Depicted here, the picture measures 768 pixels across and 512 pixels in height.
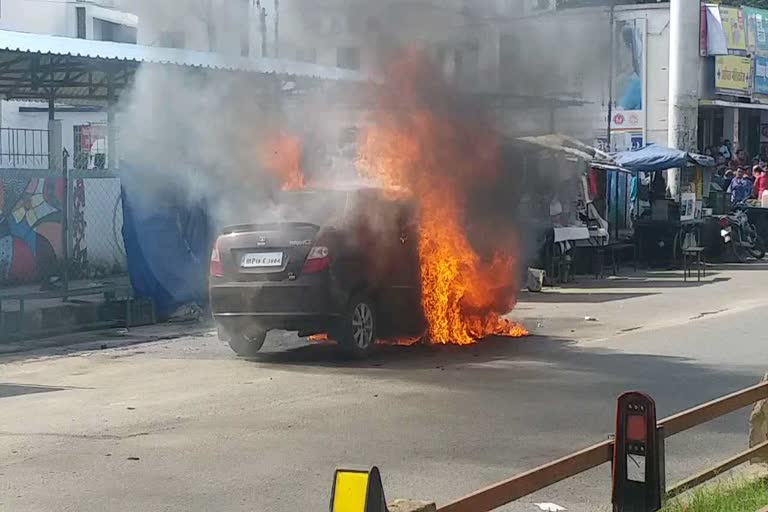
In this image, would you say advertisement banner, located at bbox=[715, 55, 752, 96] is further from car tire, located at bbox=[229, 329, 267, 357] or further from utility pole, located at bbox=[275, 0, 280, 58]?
car tire, located at bbox=[229, 329, 267, 357]

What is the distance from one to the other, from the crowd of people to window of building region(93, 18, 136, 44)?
1442 cm

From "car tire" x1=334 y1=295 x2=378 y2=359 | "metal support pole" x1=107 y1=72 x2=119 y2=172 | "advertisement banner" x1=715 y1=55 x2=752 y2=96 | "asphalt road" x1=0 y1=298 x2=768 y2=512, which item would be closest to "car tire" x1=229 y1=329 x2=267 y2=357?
"asphalt road" x1=0 y1=298 x2=768 y2=512

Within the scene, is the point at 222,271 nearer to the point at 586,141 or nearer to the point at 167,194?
the point at 167,194

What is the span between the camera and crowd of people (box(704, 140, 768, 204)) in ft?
89.1

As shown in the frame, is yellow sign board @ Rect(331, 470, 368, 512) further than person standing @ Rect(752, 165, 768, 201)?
No

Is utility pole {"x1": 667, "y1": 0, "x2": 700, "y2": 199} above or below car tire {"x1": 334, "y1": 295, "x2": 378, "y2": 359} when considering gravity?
above

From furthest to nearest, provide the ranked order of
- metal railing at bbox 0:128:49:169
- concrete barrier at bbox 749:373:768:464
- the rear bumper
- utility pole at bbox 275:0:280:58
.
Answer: metal railing at bbox 0:128:49:169 < utility pole at bbox 275:0:280:58 < the rear bumper < concrete barrier at bbox 749:373:768:464

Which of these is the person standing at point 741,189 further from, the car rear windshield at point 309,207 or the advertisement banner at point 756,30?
the car rear windshield at point 309,207

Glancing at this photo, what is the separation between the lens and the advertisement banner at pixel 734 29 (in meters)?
33.3

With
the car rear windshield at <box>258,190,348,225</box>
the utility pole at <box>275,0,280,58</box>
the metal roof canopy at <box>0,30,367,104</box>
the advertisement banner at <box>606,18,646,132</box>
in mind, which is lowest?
the car rear windshield at <box>258,190,348,225</box>

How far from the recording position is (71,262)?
52.5ft

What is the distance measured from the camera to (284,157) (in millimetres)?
13828

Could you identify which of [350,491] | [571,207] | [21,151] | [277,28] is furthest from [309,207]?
[571,207]

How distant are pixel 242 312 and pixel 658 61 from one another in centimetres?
2513
